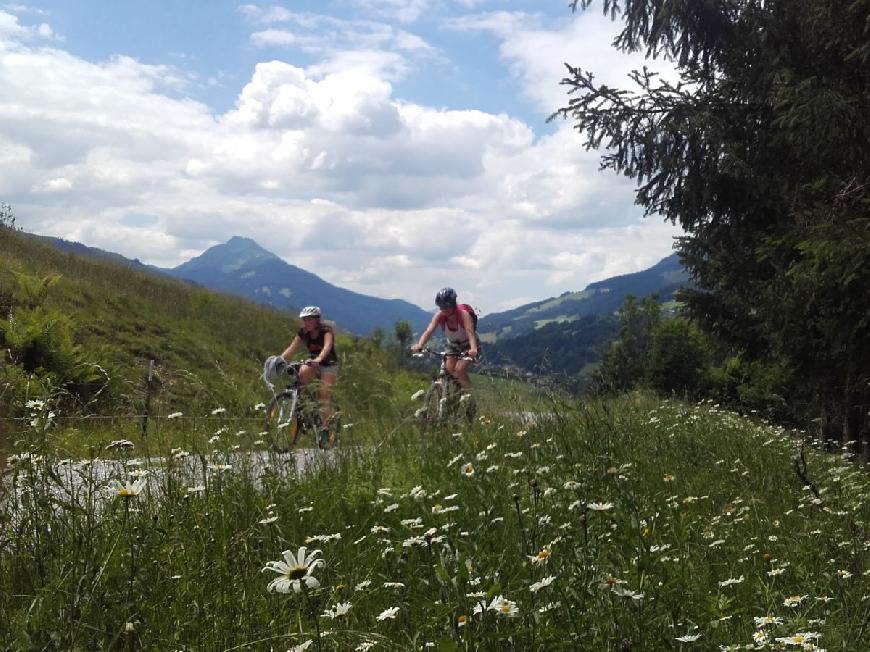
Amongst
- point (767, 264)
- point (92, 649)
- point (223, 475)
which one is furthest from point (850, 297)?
point (92, 649)

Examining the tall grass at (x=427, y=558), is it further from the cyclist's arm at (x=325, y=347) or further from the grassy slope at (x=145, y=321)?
the grassy slope at (x=145, y=321)

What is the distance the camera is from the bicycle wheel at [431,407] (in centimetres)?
834

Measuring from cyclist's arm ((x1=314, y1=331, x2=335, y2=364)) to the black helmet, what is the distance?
56.4 inches

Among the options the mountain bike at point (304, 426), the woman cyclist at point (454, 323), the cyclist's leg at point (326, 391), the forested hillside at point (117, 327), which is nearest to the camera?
the mountain bike at point (304, 426)

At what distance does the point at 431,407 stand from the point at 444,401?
60 centimetres

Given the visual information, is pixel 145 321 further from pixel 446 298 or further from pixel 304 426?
pixel 304 426

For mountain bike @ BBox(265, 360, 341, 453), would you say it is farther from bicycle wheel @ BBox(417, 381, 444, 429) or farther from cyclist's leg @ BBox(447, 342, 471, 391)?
cyclist's leg @ BBox(447, 342, 471, 391)

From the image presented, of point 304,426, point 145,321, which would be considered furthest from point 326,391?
point 145,321

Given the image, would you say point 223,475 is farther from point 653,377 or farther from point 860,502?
point 653,377

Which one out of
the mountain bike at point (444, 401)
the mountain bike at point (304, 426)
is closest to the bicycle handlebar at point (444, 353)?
the mountain bike at point (444, 401)

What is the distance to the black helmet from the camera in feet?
31.3

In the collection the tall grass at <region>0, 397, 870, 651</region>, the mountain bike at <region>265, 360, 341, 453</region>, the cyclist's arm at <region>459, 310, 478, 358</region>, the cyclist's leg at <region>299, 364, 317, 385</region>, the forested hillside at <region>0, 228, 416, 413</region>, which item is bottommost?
the tall grass at <region>0, 397, 870, 651</region>

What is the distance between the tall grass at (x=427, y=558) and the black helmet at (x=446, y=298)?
147 inches

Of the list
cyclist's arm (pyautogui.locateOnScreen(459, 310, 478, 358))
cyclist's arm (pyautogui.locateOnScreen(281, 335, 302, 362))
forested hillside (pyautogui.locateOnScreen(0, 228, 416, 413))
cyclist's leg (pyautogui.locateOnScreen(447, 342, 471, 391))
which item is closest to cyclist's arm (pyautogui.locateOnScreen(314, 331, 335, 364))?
cyclist's arm (pyautogui.locateOnScreen(281, 335, 302, 362))
